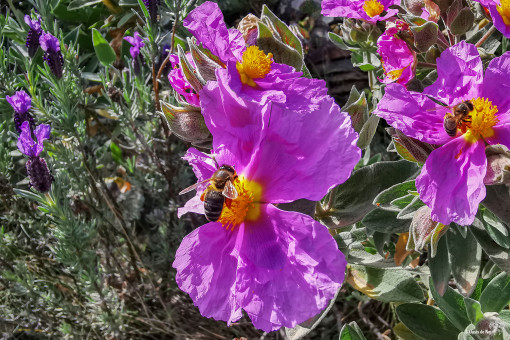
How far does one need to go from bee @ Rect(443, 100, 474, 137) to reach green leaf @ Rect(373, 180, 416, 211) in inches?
9.2

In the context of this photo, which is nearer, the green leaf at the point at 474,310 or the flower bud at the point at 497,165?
the flower bud at the point at 497,165

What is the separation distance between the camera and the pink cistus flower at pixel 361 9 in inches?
52.6

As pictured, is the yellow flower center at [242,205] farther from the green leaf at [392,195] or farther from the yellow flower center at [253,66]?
the green leaf at [392,195]

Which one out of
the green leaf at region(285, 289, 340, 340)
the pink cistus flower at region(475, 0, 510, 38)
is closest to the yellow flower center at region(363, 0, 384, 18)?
the pink cistus flower at region(475, 0, 510, 38)

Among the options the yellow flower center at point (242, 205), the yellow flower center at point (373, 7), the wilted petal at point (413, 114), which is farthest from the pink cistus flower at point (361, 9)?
the yellow flower center at point (242, 205)

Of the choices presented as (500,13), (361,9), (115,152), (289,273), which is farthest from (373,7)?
(115,152)

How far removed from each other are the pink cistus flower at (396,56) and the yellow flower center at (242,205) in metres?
0.44

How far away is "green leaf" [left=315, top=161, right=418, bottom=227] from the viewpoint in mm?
1203

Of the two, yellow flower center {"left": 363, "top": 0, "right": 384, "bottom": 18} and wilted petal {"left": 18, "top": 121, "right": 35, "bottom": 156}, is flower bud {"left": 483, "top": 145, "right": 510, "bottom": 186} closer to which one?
yellow flower center {"left": 363, "top": 0, "right": 384, "bottom": 18}

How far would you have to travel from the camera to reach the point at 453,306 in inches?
54.8

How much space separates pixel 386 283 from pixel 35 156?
108cm

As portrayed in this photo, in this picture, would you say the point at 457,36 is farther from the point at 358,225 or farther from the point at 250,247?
the point at 250,247

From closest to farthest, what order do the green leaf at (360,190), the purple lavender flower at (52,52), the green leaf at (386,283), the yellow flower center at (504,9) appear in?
1. the yellow flower center at (504,9)
2. the green leaf at (360,190)
3. the green leaf at (386,283)
4. the purple lavender flower at (52,52)

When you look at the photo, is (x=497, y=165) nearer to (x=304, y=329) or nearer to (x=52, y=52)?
(x=304, y=329)
